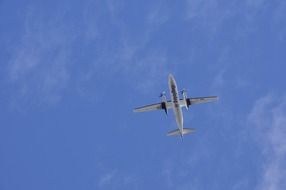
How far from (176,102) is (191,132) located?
8.10m

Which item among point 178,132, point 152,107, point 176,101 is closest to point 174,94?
point 176,101

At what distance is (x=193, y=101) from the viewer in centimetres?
17150

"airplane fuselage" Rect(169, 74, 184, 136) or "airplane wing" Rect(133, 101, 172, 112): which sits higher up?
"airplane wing" Rect(133, 101, 172, 112)

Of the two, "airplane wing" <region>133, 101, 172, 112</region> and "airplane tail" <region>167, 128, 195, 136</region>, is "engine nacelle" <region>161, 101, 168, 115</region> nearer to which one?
"airplane wing" <region>133, 101, 172, 112</region>

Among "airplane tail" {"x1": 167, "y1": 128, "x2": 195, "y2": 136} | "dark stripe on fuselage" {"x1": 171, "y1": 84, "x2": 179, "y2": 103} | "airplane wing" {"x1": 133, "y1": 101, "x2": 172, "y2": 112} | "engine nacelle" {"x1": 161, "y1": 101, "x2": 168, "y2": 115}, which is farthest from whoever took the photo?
"airplane tail" {"x1": 167, "y1": 128, "x2": 195, "y2": 136}

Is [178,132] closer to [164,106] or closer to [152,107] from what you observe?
[164,106]

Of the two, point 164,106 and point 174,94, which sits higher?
point 164,106

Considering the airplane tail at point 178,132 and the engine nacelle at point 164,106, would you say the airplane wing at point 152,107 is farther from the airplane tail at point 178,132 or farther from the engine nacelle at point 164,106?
the airplane tail at point 178,132

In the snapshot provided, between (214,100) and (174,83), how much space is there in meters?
12.0

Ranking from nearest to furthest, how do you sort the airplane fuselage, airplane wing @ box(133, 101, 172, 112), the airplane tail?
the airplane fuselage < airplane wing @ box(133, 101, 172, 112) < the airplane tail

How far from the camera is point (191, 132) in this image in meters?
170

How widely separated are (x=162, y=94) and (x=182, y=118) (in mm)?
6081

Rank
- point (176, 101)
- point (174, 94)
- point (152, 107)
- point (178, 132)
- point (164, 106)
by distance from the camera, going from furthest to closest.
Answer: point (152, 107), point (178, 132), point (164, 106), point (176, 101), point (174, 94)

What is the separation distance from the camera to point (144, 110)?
171125 mm
